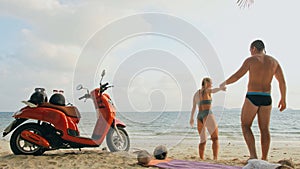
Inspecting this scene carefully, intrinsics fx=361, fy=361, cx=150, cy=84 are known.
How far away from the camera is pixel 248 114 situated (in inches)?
195

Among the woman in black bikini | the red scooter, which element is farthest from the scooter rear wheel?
the woman in black bikini

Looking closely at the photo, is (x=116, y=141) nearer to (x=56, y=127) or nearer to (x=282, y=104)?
(x=56, y=127)

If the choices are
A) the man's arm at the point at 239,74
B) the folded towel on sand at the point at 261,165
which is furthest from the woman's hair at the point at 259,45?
the folded towel on sand at the point at 261,165

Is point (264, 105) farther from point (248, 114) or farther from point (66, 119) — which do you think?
point (66, 119)

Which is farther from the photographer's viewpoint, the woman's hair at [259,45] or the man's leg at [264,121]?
the woman's hair at [259,45]

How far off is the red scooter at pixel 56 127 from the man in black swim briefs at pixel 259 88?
6.41ft

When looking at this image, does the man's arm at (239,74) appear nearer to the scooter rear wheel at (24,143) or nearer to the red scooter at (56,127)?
the red scooter at (56,127)

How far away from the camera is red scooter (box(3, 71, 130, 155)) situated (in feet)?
17.5

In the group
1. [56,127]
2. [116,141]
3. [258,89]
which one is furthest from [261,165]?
[56,127]

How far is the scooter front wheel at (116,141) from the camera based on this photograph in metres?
5.79

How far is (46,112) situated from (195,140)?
31.6 feet

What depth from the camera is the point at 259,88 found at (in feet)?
16.1

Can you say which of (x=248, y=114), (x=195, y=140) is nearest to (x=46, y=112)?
(x=248, y=114)

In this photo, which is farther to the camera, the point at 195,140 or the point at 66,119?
the point at 195,140
